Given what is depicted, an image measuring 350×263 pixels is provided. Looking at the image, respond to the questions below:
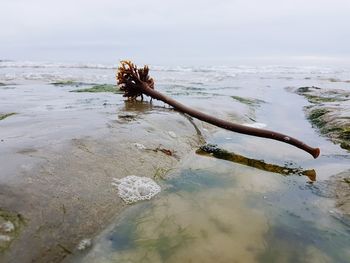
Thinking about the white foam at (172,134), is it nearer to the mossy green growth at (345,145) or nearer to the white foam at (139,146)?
the white foam at (139,146)

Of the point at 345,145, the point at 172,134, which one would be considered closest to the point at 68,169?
the point at 172,134

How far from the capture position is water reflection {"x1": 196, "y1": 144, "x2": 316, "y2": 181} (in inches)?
150

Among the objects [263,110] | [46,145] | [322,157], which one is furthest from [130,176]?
[263,110]

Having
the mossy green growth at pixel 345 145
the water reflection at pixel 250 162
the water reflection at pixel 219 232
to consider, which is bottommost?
the mossy green growth at pixel 345 145

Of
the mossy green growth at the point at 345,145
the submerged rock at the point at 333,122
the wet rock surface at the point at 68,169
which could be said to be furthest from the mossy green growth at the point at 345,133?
the wet rock surface at the point at 68,169

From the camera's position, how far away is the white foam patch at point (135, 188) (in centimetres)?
292

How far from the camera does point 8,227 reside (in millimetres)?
2141

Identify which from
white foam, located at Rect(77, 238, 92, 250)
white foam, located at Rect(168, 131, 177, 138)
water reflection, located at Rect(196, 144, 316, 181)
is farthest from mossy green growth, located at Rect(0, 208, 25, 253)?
white foam, located at Rect(168, 131, 177, 138)

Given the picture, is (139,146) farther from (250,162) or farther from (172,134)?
(250,162)

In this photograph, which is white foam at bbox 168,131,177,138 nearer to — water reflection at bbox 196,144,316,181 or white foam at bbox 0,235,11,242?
water reflection at bbox 196,144,316,181

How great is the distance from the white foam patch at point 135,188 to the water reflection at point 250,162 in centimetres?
127

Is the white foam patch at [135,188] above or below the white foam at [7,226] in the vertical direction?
below

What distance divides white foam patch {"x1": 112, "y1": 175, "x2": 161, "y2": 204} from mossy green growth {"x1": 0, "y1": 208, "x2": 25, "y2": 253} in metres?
0.86

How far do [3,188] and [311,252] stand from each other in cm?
209
